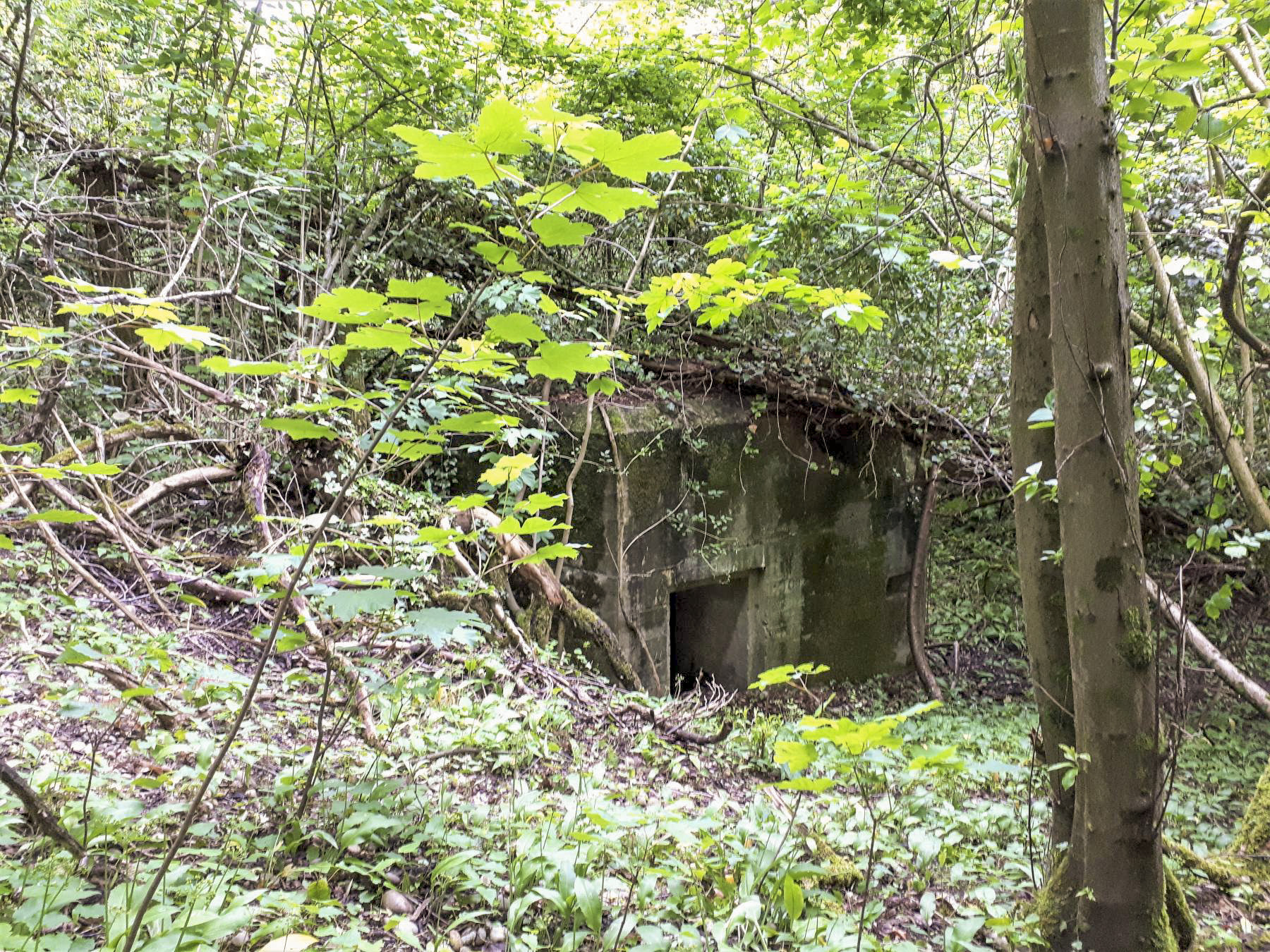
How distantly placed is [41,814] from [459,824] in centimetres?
101

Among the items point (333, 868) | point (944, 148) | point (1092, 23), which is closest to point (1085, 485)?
point (1092, 23)

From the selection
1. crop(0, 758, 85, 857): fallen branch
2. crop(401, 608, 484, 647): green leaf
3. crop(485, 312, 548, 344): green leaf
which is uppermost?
crop(485, 312, 548, 344): green leaf

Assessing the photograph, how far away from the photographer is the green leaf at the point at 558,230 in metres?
1.36

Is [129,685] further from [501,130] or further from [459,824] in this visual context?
[501,130]

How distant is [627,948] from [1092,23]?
245 centimetres

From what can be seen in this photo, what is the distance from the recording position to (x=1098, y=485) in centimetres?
189

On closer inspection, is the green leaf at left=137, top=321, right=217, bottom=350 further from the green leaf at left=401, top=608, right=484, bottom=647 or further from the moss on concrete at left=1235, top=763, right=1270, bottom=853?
the moss on concrete at left=1235, top=763, right=1270, bottom=853

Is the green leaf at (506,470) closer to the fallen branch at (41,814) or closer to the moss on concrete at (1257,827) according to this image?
the fallen branch at (41,814)

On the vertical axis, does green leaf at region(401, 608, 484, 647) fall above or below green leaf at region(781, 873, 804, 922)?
above

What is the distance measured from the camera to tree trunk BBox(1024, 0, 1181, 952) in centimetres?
184

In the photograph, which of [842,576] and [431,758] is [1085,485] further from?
[842,576]

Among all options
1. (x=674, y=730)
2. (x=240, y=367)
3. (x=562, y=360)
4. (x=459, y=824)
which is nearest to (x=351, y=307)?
(x=240, y=367)

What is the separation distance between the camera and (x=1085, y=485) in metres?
1.90

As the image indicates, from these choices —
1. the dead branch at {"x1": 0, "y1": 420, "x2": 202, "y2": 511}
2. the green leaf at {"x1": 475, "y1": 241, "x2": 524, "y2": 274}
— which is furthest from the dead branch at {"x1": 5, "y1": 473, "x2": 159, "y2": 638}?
the green leaf at {"x1": 475, "y1": 241, "x2": 524, "y2": 274}
